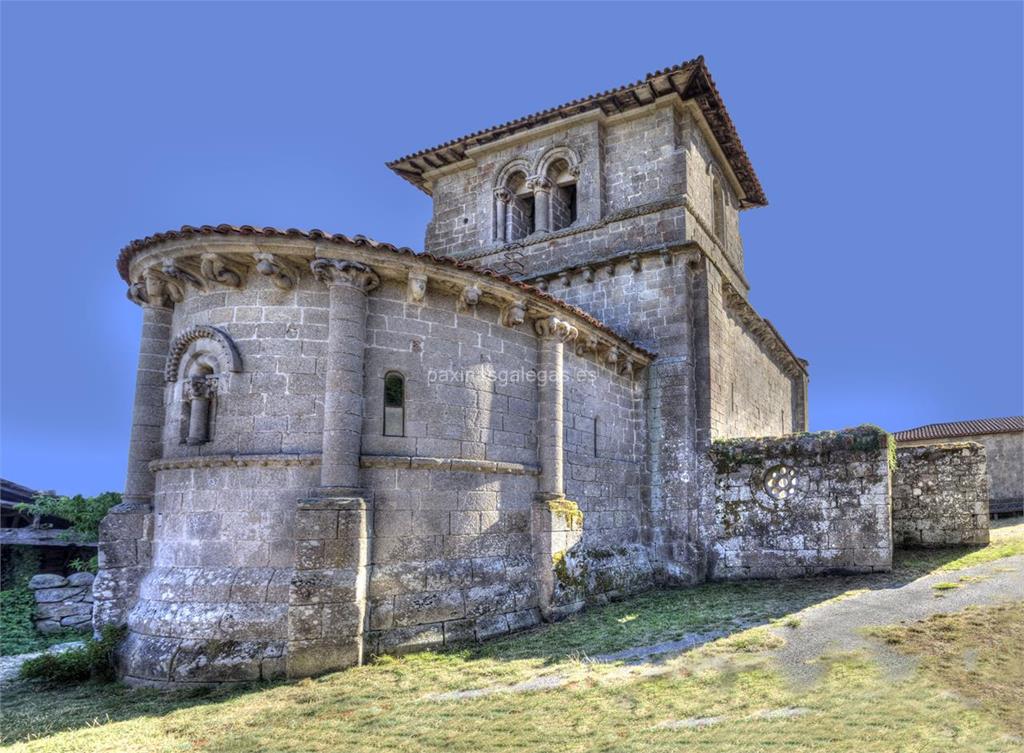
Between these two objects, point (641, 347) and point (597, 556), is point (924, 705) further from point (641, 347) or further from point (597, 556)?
point (641, 347)

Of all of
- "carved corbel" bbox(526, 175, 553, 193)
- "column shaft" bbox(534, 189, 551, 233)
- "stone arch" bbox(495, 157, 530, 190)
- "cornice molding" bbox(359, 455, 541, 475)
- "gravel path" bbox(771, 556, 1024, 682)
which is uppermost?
"stone arch" bbox(495, 157, 530, 190)

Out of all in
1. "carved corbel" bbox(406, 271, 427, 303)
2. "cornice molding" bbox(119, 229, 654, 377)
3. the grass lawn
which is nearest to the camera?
the grass lawn

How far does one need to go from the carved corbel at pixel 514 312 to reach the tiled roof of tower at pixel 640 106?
7377mm

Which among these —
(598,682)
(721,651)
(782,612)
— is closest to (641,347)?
(782,612)

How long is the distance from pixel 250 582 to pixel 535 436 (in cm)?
444

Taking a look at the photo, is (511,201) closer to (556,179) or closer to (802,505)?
(556,179)

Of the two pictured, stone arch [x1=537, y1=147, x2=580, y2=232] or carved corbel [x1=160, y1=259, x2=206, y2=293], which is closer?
carved corbel [x1=160, y1=259, x2=206, y2=293]

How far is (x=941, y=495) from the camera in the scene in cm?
1287

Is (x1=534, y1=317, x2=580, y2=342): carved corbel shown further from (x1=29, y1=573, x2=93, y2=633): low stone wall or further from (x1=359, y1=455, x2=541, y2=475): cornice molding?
(x1=29, y1=573, x2=93, y2=633): low stone wall

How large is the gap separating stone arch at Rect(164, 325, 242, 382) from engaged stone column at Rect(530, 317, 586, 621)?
4395mm

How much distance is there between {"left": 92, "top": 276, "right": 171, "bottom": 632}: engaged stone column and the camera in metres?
8.58

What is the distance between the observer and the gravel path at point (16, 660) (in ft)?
29.1

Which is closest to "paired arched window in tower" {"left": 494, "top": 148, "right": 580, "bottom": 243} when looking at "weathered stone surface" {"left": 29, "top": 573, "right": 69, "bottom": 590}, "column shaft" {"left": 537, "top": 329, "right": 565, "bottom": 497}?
"column shaft" {"left": 537, "top": 329, "right": 565, "bottom": 497}

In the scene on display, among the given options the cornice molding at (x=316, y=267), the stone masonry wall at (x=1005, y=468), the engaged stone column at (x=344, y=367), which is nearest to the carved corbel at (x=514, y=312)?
the cornice molding at (x=316, y=267)
